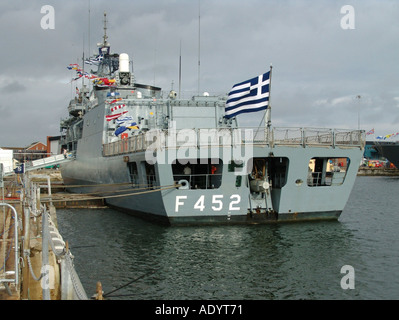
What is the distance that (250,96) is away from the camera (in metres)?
18.0

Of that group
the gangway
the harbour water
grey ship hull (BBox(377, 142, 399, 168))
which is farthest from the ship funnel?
grey ship hull (BBox(377, 142, 399, 168))

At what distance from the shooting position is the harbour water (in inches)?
403

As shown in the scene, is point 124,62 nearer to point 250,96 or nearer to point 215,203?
point 250,96

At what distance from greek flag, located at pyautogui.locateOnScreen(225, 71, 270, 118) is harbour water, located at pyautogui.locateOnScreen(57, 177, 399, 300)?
5.14 m

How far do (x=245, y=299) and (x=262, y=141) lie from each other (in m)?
9.17

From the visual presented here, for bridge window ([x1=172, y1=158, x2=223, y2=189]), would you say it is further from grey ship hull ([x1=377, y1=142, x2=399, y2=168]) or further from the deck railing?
grey ship hull ([x1=377, y1=142, x2=399, y2=168])

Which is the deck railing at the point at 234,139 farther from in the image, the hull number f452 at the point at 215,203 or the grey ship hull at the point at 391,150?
the grey ship hull at the point at 391,150

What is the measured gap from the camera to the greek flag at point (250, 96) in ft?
57.5

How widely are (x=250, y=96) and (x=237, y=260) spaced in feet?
25.8

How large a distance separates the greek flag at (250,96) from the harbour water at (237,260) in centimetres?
514

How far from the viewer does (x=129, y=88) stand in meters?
28.9

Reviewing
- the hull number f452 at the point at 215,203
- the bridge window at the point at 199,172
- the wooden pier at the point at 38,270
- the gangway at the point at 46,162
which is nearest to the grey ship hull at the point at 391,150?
the gangway at the point at 46,162

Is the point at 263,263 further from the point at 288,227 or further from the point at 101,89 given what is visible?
the point at 101,89
